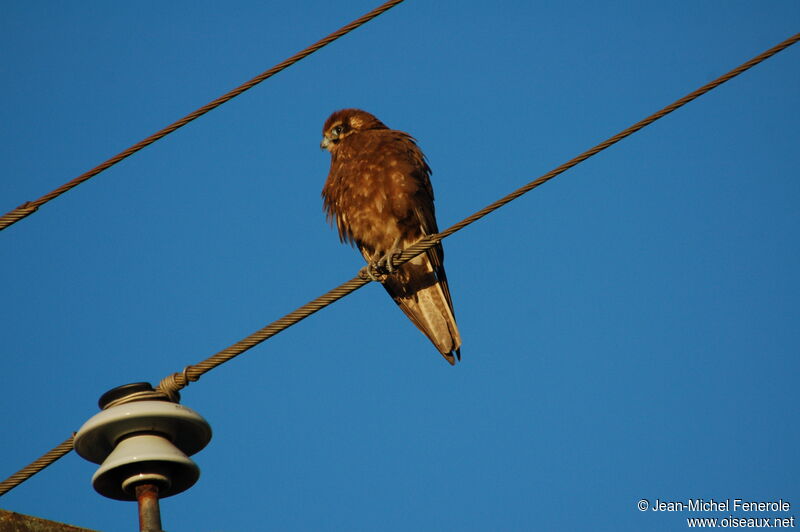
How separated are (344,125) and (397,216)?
51.9 inches

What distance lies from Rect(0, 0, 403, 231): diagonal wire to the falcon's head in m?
3.73

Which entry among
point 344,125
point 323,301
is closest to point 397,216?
point 344,125

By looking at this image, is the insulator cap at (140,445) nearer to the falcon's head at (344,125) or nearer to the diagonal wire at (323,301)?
the diagonal wire at (323,301)

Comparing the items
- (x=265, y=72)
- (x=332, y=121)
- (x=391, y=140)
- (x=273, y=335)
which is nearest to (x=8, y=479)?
(x=273, y=335)

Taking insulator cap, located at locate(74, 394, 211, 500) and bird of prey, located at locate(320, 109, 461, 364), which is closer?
insulator cap, located at locate(74, 394, 211, 500)

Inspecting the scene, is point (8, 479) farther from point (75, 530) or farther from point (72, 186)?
point (72, 186)

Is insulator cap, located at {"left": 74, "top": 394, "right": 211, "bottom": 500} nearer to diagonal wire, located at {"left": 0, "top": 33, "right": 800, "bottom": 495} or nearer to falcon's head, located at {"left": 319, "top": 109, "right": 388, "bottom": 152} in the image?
diagonal wire, located at {"left": 0, "top": 33, "right": 800, "bottom": 495}

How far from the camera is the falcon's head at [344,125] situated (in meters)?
8.36

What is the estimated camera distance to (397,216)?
7531 millimetres

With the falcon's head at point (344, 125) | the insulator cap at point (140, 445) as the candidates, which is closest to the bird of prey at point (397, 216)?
the falcon's head at point (344, 125)

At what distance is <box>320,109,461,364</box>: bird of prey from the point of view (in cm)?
750

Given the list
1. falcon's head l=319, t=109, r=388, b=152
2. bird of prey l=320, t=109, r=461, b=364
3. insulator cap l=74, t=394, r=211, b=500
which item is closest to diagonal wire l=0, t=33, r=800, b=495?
insulator cap l=74, t=394, r=211, b=500

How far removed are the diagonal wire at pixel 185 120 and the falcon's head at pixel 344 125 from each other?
3.73 meters

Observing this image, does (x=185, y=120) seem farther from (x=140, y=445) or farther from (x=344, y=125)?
(x=344, y=125)
